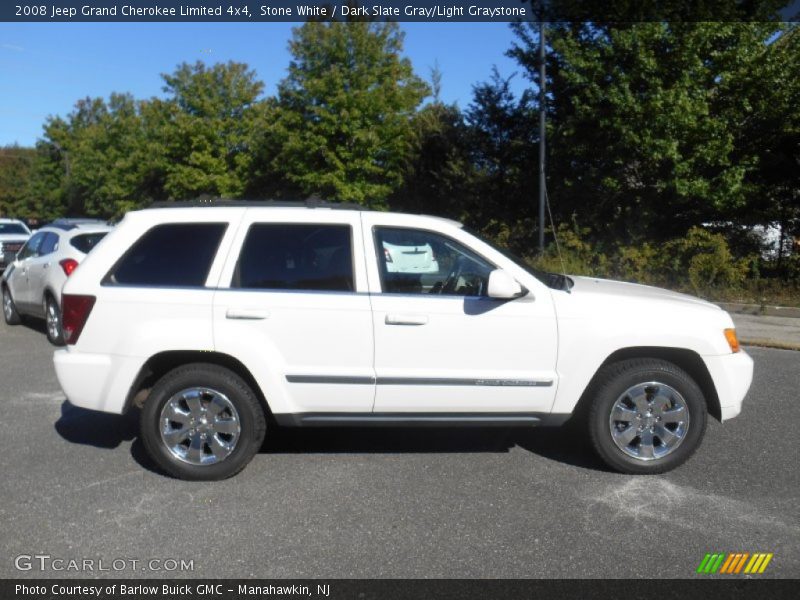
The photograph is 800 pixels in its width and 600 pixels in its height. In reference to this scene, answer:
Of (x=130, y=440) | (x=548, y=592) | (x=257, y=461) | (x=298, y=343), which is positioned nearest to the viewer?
(x=548, y=592)

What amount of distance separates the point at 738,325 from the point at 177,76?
2596cm

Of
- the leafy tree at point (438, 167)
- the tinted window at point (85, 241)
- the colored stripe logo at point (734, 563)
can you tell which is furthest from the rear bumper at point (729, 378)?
the leafy tree at point (438, 167)

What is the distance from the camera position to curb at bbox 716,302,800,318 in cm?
1321

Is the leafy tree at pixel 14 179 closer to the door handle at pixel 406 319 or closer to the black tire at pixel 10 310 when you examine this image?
the black tire at pixel 10 310

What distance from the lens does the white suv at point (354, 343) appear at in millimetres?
4879

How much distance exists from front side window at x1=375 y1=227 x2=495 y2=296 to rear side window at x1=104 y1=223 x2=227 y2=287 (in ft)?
3.71

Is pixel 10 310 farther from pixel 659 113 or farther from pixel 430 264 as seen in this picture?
pixel 659 113

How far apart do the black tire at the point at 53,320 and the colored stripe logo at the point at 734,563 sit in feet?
28.5

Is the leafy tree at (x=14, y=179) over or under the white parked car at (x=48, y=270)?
over

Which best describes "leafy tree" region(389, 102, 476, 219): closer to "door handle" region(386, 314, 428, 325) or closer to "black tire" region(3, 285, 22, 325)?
"black tire" region(3, 285, 22, 325)

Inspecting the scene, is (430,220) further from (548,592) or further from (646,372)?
(548,592)

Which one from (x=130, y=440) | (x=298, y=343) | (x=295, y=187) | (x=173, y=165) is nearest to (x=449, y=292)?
(x=298, y=343)

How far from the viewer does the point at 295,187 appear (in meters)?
25.8

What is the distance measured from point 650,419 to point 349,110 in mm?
18413
